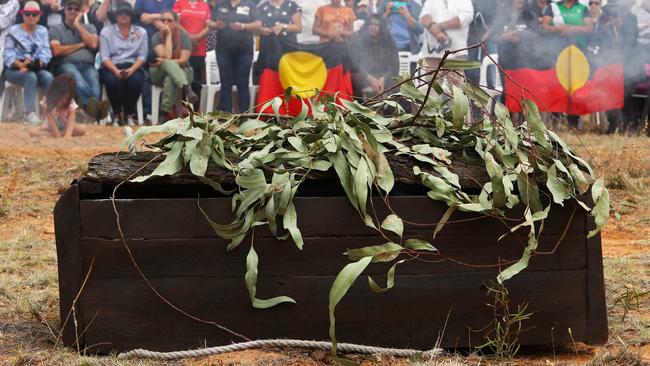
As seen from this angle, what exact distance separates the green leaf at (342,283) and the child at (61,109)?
10493 mm

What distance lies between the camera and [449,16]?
15.1 meters

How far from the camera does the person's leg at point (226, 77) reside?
1463 centimetres

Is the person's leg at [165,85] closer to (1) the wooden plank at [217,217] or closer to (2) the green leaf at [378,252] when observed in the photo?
(1) the wooden plank at [217,217]

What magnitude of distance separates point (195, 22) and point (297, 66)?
1518 millimetres

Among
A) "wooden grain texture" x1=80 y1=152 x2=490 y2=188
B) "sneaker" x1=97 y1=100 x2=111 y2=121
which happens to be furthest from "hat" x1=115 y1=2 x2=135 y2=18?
"wooden grain texture" x1=80 y1=152 x2=490 y2=188

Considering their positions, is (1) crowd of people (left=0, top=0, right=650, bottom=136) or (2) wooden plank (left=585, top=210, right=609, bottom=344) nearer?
(2) wooden plank (left=585, top=210, right=609, bottom=344)

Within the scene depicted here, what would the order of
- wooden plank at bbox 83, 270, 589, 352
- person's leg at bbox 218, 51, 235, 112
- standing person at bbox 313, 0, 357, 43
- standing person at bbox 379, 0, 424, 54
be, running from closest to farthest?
wooden plank at bbox 83, 270, 589, 352 < person's leg at bbox 218, 51, 235, 112 < standing person at bbox 313, 0, 357, 43 < standing person at bbox 379, 0, 424, 54

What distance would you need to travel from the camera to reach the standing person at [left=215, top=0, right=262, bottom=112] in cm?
1453

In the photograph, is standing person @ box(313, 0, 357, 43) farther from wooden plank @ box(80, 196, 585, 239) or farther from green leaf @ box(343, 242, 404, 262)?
green leaf @ box(343, 242, 404, 262)

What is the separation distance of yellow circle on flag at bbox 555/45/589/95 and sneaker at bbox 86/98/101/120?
663cm

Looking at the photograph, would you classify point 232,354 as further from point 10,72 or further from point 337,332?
point 10,72

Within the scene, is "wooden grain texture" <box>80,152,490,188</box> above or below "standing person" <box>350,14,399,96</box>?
above

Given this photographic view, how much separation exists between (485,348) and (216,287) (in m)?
1.20

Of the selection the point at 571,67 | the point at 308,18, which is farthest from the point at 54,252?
the point at 571,67
